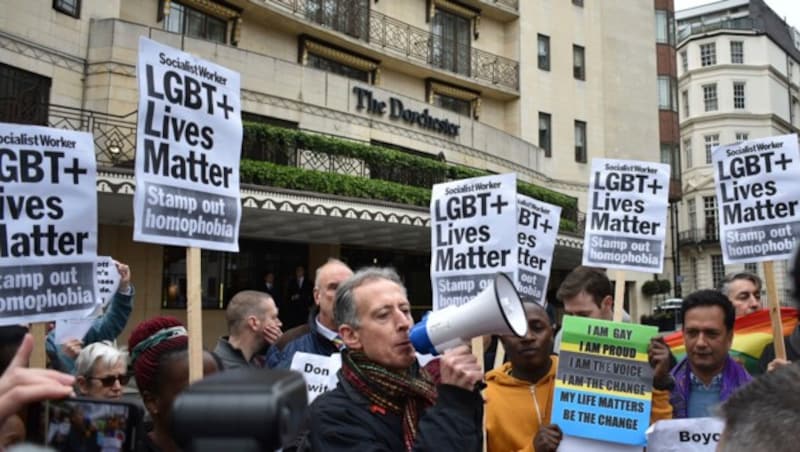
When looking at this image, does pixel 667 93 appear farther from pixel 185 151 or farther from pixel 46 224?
pixel 46 224

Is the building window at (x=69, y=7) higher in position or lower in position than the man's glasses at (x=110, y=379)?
higher

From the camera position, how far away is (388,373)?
309 centimetres

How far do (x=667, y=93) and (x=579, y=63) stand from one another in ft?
35.1

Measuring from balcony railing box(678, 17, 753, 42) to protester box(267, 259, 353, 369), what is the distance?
64.8m

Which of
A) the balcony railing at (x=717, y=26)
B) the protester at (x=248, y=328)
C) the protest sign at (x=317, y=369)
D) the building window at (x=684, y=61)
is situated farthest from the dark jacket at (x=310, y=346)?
the balcony railing at (x=717, y=26)

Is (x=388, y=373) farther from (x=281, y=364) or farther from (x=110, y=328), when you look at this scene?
(x=110, y=328)

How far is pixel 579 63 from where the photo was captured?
108 feet

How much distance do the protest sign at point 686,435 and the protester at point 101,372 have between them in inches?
122


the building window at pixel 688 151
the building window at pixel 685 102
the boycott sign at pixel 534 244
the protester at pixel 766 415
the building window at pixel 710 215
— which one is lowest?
the protester at pixel 766 415

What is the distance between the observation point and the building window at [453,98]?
27766 millimetres

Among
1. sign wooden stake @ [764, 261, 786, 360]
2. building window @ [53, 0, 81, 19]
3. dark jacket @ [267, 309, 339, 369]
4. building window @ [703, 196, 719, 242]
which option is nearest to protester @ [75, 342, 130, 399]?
dark jacket @ [267, 309, 339, 369]

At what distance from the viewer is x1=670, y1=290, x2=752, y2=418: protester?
4242mm

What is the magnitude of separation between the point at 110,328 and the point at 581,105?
1140 inches

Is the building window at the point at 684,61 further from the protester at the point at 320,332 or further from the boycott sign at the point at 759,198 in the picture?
the protester at the point at 320,332
